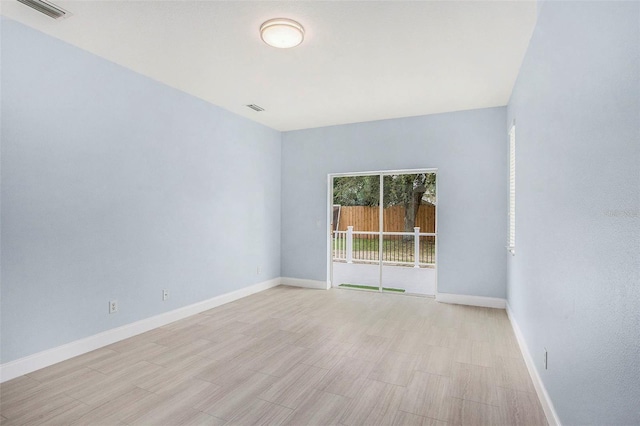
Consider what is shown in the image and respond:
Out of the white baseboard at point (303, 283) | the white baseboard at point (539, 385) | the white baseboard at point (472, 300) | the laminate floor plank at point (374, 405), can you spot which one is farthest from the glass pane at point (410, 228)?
the laminate floor plank at point (374, 405)

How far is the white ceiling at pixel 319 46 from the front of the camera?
8.11 ft

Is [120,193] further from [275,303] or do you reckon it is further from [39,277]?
[275,303]

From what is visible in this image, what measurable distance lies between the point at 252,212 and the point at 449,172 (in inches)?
127

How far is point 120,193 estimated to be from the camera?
3.39 m

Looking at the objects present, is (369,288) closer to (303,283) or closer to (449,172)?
(303,283)

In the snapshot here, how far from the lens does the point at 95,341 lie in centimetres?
314

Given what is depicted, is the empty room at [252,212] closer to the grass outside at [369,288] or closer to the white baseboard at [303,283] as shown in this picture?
the grass outside at [369,288]

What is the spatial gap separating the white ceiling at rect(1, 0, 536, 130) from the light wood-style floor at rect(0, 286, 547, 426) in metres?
2.88

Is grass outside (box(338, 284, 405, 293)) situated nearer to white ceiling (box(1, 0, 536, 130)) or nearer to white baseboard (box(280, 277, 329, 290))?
white baseboard (box(280, 277, 329, 290))

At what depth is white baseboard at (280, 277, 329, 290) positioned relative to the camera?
5.80 meters

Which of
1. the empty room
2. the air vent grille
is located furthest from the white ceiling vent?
the air vent grille

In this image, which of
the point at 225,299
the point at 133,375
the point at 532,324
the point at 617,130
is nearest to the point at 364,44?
the point at 617,130

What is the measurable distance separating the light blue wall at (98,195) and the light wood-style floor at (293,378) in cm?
49

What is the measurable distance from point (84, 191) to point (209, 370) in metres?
2.04
